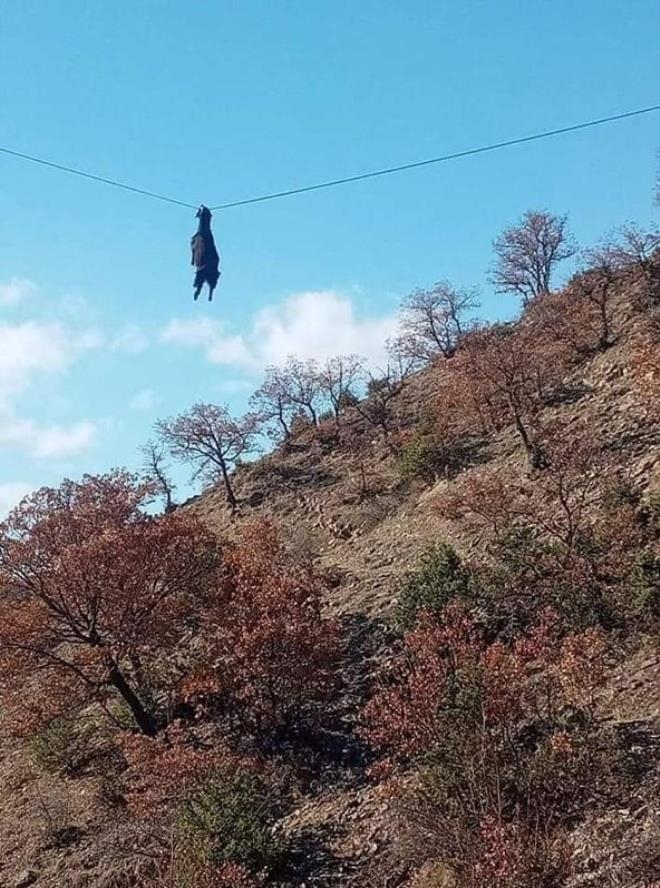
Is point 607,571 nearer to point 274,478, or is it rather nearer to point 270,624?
point 270,624

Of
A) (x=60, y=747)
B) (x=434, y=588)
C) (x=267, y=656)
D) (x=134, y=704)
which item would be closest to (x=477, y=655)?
(x=267, y=656)

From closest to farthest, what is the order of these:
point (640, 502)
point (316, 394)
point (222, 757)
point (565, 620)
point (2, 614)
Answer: point (222, 757) < point (565, 620) < point (2, 614) < point (640, 502) < point (316, 394)

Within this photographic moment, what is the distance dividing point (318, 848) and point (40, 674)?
30.2 feet

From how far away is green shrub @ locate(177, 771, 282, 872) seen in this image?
36.6 ft

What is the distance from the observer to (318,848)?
12.2m

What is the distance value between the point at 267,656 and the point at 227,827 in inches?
191

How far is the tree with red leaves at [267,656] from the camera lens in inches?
642

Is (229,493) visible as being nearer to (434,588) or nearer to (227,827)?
(434,588)

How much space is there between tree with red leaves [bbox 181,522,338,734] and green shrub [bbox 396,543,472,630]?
2319 millimetres

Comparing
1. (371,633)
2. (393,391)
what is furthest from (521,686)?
(393,391)

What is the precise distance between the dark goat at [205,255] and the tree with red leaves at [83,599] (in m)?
9.29

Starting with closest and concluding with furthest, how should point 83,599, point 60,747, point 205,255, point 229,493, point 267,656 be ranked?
point 205,255 < point 267,656 < point 83,599 < point 60,747 < point 229,493

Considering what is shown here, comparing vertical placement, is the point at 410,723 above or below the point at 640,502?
below

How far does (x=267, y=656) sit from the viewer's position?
1628 centimetres
